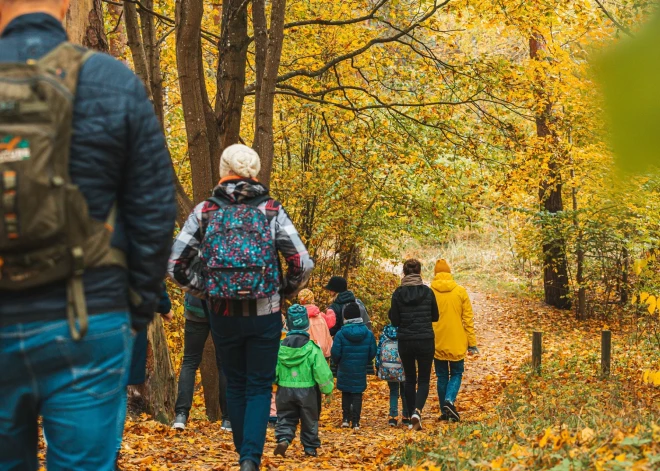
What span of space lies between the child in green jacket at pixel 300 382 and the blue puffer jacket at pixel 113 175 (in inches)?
185

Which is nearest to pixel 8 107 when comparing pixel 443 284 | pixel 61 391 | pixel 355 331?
pixel 61 391

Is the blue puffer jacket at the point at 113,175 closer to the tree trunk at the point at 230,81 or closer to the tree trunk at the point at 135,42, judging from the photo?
the tree trunk at the point at 135,42

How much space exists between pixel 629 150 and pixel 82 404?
1792 millimetres

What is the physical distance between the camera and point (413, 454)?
5809mm

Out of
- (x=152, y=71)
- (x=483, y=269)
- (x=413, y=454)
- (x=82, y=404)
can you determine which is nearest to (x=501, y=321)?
(x=483, y=269)

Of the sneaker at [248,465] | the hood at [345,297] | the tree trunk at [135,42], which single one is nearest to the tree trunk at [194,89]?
the tree trunk at [135,42]

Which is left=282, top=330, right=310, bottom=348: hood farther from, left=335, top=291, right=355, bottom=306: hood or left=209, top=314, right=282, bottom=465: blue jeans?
left=335, top=291, right=355, bottom=306: hood

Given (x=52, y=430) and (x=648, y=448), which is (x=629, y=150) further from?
(x=648, y=448)

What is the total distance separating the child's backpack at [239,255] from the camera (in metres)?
4.49

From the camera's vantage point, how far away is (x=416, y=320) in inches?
349

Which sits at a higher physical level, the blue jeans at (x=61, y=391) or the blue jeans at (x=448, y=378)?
the blue jeans at (x=61, y=391)

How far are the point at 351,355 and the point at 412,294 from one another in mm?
1126

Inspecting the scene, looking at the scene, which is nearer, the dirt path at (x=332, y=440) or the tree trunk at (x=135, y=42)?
the dirt path at (x=332, y=440)

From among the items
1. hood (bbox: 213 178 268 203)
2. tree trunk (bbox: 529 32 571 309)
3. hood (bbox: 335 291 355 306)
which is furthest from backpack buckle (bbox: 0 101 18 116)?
tree trunk (bbox: 529 32 571 309)
